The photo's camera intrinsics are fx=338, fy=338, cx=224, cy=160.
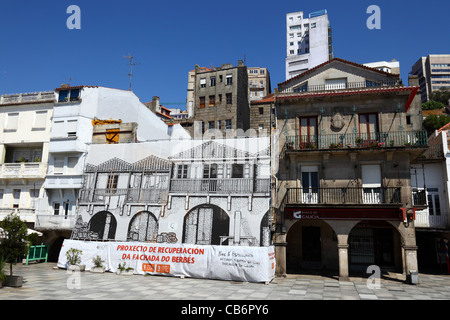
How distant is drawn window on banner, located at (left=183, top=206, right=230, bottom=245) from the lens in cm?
2056

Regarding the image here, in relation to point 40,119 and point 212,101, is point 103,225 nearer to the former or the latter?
point 40,119

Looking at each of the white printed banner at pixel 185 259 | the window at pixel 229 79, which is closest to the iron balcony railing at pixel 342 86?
the white printed banner at pixel 185 259

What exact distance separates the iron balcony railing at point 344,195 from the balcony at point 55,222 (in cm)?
1579

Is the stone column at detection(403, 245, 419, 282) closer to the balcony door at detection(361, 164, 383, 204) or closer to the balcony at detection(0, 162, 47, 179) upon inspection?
the balcony door at detection(361, 164, 383, 204)

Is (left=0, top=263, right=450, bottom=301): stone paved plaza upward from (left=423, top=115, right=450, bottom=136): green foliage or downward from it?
downward

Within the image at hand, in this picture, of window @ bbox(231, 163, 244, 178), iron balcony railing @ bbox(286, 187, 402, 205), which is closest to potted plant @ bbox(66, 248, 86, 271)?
window @ bbox(231, 163, 244, 178)

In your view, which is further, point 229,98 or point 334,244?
point 229,98

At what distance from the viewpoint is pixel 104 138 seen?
2730 centimetres

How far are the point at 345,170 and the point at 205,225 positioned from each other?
367 inches

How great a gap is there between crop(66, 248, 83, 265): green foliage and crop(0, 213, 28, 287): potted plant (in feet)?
16.9

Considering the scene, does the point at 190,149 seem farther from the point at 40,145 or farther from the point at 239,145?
the point at 40,145

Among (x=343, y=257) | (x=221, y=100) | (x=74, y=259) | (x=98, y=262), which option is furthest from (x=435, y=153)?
(x=74, y=259)

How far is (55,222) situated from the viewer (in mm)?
24969
